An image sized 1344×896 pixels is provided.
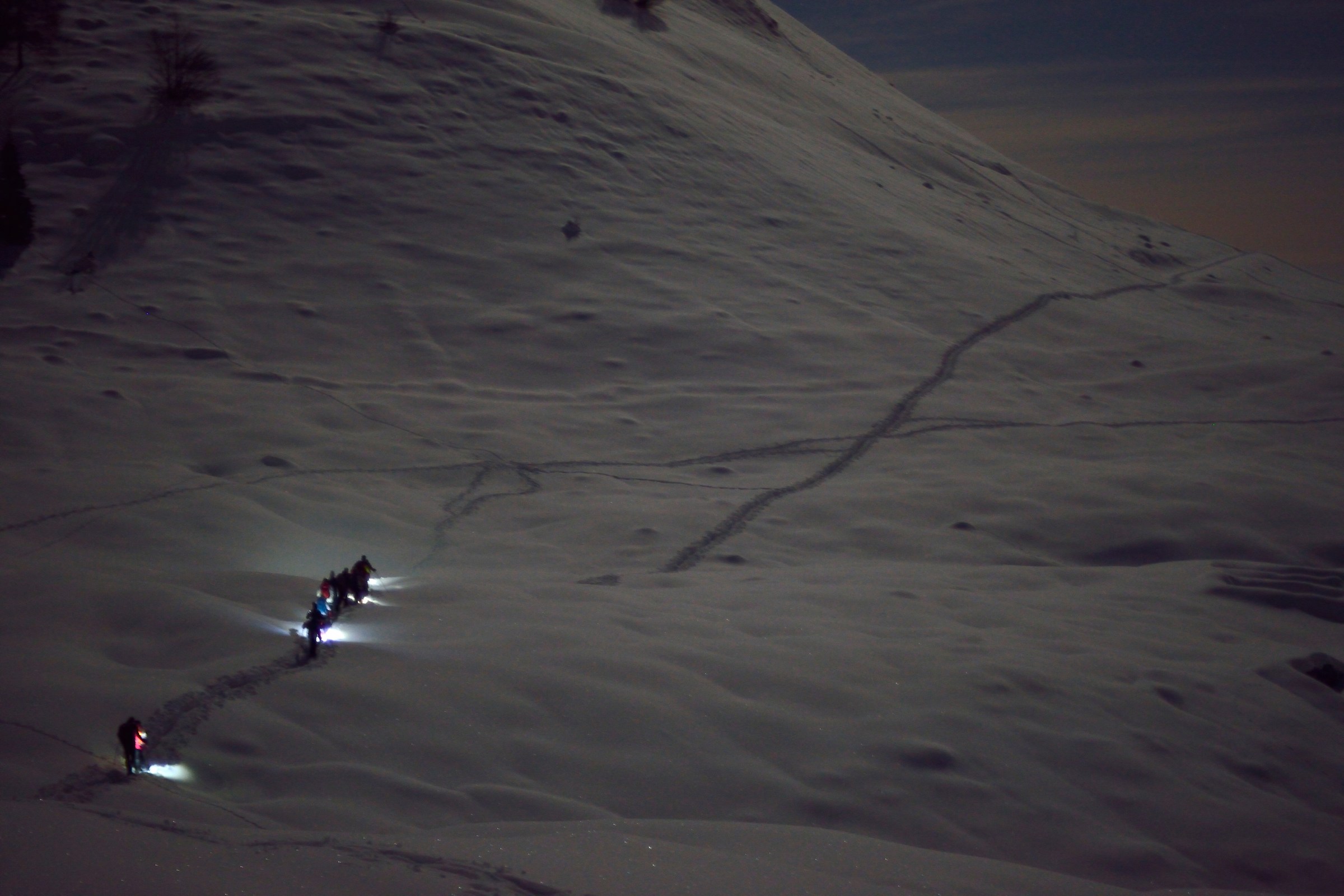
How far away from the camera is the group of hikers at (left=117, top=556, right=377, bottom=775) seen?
12.0ft

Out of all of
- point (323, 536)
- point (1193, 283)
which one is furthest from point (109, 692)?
point (1193, 283)

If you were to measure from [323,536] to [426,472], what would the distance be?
1.94 meters

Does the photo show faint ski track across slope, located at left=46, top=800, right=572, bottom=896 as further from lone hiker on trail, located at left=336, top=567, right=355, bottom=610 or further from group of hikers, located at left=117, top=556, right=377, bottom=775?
lone hiker on trail, located at left=336, top=567, right=355, bottom=610

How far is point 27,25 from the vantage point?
47.7 feet

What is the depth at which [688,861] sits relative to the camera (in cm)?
353

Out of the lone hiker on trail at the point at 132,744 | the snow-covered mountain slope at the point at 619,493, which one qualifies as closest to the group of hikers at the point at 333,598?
the snow-covered mountain slope at the point at 619,493

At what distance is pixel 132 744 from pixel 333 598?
1.97 metres

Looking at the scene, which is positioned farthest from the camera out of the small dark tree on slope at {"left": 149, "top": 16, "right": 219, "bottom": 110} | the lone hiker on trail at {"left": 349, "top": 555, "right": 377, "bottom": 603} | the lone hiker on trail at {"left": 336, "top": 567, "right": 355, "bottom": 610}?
the small dark tree on slope at {"left": 149, "top": 16, "right": 219, "bottom": 110}

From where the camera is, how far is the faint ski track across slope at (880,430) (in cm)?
823

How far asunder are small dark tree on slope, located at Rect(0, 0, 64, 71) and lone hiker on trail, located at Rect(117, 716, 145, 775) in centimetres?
1413

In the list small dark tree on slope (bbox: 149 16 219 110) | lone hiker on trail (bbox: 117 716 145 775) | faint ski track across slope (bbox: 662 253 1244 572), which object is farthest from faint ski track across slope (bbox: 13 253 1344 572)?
small dark tree on slope (bbox: 149 16 219 110)

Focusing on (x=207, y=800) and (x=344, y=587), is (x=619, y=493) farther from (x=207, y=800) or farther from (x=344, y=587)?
(x=207, y=800)

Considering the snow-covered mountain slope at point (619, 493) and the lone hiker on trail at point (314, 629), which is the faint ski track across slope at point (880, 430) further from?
the lone hiker on trail at point (314, 629)

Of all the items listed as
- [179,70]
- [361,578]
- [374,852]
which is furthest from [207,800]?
[179,70]
